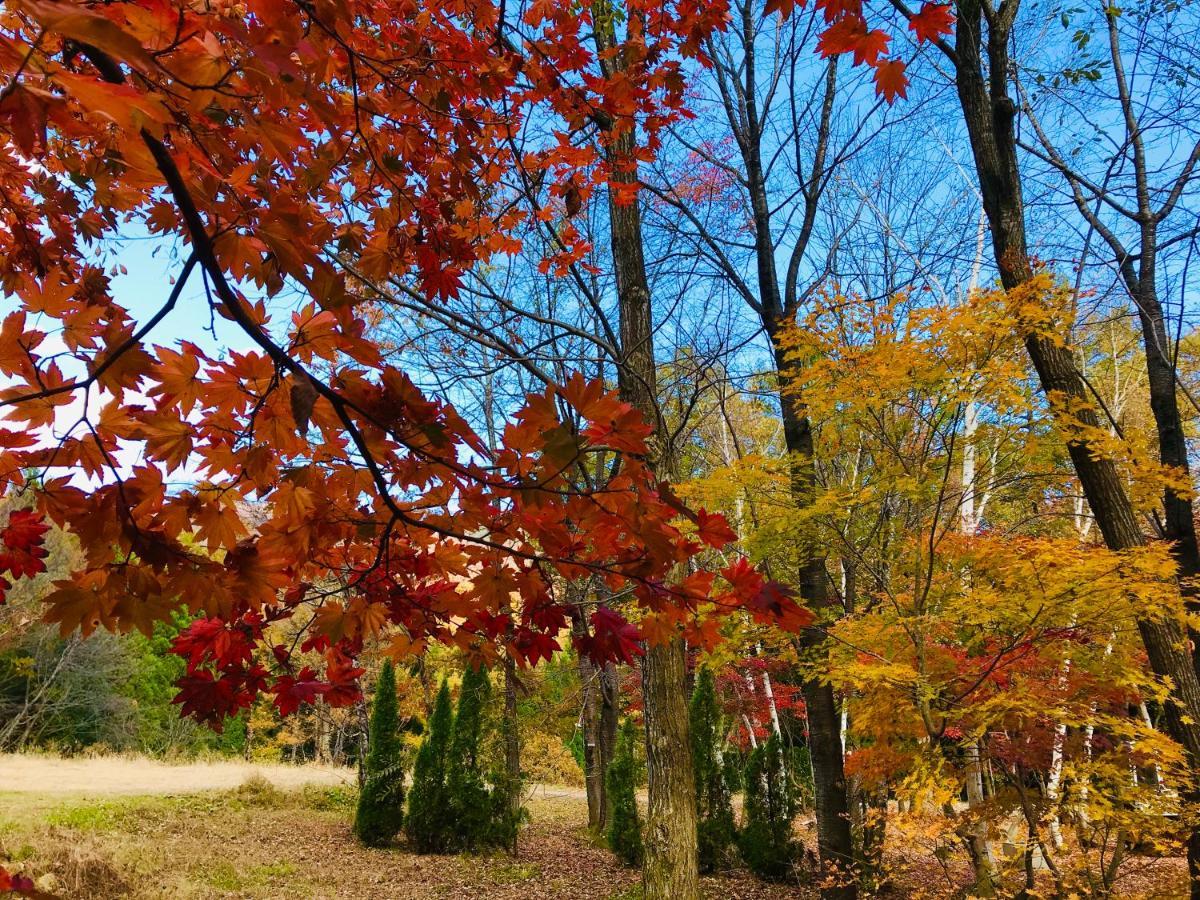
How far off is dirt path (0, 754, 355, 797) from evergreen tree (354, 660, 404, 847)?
2869 mm

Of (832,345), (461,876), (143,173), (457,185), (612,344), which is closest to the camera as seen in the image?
(143,173)

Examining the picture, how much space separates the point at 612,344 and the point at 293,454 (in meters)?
2.55

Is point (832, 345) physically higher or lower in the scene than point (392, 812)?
higher

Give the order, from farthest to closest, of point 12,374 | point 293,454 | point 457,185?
1. point 457,185
2. point 293,454
3. point 12,374

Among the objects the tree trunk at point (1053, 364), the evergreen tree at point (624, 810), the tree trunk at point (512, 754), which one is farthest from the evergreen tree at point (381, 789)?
the tree trunk at point (1053, 364)

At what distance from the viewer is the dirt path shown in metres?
9.88

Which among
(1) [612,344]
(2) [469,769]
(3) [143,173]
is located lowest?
(2) [469,769]

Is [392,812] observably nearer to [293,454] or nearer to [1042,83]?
[293,454]

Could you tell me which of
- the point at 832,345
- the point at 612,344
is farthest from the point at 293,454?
the point at 832,345

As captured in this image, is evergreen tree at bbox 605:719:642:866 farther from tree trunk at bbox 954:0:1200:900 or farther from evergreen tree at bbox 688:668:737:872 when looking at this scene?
tree trunk at bbox 954:0:1200:900

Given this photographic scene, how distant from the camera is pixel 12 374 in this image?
3.43ft

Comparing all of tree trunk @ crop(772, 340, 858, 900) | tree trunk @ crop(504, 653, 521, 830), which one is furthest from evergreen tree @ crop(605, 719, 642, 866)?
tree trunk @ crop(772, 340, 858, 900)

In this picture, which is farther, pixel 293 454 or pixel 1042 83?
pixel 1042 83

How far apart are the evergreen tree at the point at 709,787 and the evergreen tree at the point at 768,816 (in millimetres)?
234
